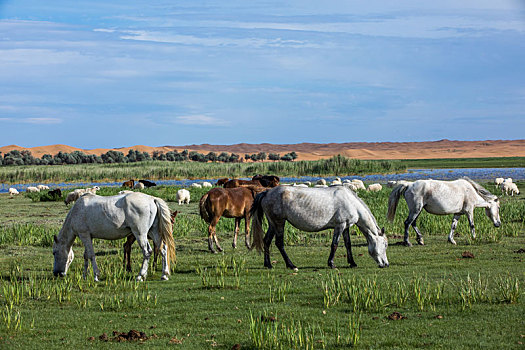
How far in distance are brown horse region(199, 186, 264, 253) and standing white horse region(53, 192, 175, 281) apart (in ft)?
12.3

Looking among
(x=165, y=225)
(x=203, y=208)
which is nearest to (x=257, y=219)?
(x=165, y=225)

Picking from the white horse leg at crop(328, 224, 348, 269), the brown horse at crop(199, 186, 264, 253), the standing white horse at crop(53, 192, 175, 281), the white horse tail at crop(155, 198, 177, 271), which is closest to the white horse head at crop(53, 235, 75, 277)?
the standing white horse at crop(53, 192, 175, 281)

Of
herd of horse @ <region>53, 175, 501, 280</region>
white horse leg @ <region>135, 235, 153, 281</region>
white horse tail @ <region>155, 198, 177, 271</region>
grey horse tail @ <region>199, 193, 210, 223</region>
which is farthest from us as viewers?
grey horse tail @ <region>199, 193, 210, 223</region>

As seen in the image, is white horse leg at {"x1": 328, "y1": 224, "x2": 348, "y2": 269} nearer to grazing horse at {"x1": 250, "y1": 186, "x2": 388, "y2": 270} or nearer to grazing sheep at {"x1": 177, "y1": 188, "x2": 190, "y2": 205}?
grazing horse at {"x1": 250, "y1": 186, "x2": 388, "y2": 270}

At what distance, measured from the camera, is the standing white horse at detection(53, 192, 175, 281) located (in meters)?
11.4

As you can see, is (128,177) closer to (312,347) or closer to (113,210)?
(113,210)

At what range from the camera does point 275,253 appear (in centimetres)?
1523

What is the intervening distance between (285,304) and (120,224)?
4.17 m

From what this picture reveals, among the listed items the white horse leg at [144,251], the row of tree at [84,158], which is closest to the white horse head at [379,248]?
the white horse leg at [144,251]

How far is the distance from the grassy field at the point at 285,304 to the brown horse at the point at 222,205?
92cm

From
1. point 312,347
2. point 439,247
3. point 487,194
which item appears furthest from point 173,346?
point 487,194

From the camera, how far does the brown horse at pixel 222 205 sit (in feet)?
51.5

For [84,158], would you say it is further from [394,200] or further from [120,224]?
[120,224]

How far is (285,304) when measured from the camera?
9172mm
